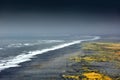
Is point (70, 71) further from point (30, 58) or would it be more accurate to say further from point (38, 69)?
point (30, 58)

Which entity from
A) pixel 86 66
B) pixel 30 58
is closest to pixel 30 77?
pixel 86 66

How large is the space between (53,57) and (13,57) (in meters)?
7.23

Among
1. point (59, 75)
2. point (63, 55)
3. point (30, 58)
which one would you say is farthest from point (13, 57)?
point (59, 75)

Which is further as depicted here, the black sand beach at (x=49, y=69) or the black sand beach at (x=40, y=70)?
the black sand beach at (x=49, y=69)

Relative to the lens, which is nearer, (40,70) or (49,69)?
(40,70)

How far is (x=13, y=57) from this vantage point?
2473 inches

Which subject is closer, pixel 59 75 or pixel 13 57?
pixel 59 75

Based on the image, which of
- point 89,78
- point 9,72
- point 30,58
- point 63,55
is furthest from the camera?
point 63,55

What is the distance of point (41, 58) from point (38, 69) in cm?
1120

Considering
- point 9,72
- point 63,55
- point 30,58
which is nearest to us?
point 9,72

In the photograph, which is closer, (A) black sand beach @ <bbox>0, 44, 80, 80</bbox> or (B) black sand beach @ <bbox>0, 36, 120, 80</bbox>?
(A) black sand beach @ <bbox>0, 44, 80, 80</bbox>

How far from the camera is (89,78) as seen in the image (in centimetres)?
4450

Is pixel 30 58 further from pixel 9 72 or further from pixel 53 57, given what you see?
pixel 9 72

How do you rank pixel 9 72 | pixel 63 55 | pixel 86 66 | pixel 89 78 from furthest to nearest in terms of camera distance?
1. pixel 63 55
2. pixel 86 66
3. pixel 9 72
4. pixel 89 78
